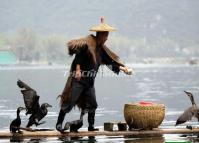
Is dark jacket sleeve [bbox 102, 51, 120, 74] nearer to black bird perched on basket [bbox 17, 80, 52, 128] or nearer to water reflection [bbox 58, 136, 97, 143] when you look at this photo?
black bird perched on basket [bbox 17, 80, 52, 128]

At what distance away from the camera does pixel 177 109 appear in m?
34.3

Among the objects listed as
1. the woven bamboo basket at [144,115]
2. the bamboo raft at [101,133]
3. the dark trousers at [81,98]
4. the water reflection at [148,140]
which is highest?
the dark trousers at [81,98]

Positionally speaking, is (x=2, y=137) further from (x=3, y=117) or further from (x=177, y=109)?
(x=177, y=109)

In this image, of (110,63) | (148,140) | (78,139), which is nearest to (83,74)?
(110,63)

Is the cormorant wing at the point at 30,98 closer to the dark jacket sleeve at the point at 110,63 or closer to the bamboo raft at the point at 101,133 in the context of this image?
the bamboo raft at the point at 101,133

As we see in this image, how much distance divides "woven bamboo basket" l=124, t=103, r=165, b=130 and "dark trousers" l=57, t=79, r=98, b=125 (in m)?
0.68

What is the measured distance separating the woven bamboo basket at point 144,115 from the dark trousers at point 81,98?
68 cm

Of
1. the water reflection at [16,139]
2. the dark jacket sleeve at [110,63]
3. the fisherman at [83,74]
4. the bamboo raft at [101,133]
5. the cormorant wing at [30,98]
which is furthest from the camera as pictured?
the dark jacket sleeve at [110,63]

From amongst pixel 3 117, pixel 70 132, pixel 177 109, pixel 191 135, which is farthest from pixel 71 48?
pixel 177 109

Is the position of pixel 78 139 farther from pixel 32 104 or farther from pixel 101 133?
pixel 32 104

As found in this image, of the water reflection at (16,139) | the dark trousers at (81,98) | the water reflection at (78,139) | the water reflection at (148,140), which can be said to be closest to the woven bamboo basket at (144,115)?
the water reflection at (148,140)

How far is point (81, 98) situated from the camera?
18562 millimetres

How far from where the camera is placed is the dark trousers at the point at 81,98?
18281mm

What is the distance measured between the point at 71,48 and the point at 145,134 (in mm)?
2054
